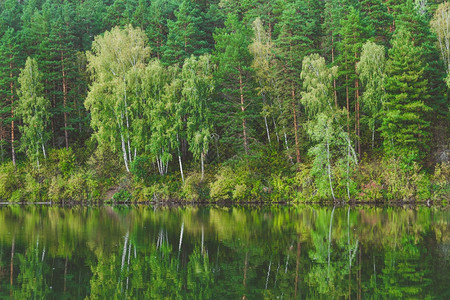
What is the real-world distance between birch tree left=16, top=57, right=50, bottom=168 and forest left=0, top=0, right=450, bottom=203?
0.49ft

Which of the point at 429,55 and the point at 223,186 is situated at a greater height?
the point at 429,55

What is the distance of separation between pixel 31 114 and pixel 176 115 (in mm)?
17210

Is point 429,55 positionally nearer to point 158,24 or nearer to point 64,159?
point 158,24

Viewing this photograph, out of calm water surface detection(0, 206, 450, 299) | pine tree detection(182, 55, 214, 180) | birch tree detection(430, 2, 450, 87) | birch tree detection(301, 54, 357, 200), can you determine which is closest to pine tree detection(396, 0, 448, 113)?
birch tree detection(430, 2, 450, 87)

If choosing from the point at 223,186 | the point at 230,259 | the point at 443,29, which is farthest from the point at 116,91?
the point at 443,29

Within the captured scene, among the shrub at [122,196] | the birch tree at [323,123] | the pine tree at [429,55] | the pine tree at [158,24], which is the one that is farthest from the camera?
the pine tree at [158,24]

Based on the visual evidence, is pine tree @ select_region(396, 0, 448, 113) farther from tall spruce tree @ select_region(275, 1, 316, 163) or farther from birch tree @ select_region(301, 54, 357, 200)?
tall spruce tree @ select_region(275, 1, 316, 163)

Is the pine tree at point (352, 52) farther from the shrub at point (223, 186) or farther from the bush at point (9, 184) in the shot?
the bush at point (9, 184)

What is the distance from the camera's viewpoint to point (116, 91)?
43.9 metres

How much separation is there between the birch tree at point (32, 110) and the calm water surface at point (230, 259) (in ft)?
70.3

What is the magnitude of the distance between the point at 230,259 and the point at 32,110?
128 ft

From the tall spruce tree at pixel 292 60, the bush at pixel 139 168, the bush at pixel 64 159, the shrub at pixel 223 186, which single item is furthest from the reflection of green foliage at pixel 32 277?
the bush at pixel 64 159

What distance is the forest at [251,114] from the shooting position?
3903 cm

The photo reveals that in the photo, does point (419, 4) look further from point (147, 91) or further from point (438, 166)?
point (147, 91)
